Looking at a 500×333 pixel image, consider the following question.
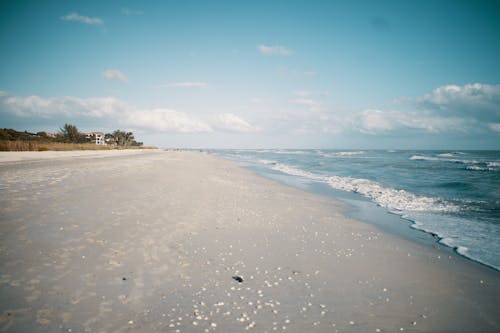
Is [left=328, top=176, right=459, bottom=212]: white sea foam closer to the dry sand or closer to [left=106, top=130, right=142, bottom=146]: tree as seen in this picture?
the dry sand

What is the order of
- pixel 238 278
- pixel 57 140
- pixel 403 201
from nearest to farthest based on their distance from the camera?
pixel 238 278, pixel 403 201, pixel 57 140

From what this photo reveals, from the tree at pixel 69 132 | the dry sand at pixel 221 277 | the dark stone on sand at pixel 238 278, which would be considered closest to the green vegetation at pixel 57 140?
the tree at pixel 69 132

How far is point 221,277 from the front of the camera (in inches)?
176

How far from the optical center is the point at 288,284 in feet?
14.3

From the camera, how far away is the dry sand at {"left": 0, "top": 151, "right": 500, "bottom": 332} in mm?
3379

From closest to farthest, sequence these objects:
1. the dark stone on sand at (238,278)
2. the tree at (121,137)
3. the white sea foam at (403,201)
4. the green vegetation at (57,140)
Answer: the dark stone on sand at (238,278), the white sea foam at (403,201), the green vegetation at (57,140), the tree at (121,137)

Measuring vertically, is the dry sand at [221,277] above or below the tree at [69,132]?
below

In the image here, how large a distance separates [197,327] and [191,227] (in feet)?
13.5

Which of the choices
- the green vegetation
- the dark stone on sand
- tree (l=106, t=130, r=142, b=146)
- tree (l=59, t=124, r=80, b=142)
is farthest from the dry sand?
tree (l=106, t=130, r=142, b=146)

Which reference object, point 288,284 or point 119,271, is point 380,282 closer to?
point 288,284

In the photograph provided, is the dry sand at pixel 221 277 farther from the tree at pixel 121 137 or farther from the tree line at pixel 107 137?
the tree at pixel 121 137

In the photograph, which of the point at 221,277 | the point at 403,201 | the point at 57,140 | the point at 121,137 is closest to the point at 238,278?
the point at 221,277

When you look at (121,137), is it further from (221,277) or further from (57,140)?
(221,277)

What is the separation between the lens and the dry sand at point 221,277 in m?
3.38
